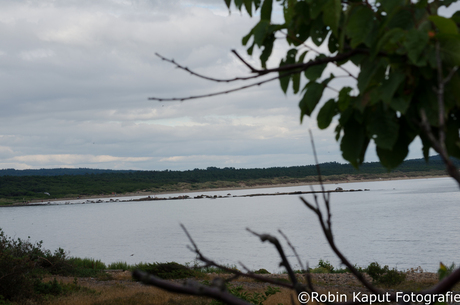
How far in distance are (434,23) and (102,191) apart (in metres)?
138

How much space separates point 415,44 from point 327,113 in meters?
0.51

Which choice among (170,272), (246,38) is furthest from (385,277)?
(246,38)

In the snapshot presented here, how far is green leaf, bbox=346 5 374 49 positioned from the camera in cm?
145

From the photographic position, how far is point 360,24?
1471 millimetres

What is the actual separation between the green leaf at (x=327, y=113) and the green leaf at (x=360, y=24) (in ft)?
0.97

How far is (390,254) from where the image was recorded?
36219 millimetres

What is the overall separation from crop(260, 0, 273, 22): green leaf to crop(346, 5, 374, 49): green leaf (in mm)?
525

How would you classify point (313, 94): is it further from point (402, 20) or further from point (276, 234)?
point (276, 234)

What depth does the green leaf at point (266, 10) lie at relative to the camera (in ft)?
6.23

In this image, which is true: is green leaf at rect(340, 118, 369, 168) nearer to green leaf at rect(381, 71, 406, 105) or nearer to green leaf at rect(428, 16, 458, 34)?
green leaf at rect(381, 71, 406, 105)

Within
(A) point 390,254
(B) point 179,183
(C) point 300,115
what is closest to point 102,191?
(B) point 179,183

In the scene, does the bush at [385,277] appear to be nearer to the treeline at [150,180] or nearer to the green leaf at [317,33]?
the green leaf at [317,33]

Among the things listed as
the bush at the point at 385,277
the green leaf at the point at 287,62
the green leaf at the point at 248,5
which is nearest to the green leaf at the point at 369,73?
the green leaf at the point at 287,62

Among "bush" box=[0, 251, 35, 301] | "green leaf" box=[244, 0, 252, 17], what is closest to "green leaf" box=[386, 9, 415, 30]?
"green leaf" box=[244, 0, 252, 17]
